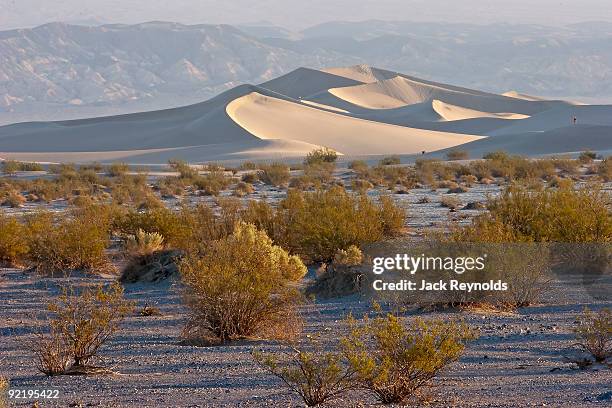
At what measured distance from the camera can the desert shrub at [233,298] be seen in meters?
10.7

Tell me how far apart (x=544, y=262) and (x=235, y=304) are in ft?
13.9

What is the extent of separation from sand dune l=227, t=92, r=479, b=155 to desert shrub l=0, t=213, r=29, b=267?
6373cm

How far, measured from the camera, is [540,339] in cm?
1047

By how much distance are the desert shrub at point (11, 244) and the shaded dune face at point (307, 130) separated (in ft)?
156

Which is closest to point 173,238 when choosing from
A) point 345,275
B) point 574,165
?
point 345,275

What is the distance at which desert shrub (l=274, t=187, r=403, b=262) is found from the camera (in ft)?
53.3

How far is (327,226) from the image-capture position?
16219mm

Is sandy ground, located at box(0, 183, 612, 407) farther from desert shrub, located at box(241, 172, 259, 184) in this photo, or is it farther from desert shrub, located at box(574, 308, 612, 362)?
desert shrub, located at box(241, 172, 259, 184)

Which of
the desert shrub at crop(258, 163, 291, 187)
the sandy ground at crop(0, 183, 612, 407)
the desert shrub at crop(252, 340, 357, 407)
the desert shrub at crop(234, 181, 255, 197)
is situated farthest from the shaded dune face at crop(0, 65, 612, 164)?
the desert shrub at crop(252, 340, 357, 407)

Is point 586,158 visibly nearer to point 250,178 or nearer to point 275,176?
point 275,176

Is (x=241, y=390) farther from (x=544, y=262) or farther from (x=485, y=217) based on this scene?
(x=485, y=217)

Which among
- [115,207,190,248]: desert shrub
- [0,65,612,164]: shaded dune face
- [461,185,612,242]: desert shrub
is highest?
[461,185,612,242]: desert shrub

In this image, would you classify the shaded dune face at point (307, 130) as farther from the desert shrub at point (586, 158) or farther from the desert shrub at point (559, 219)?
the desert shrub at point (559, 219)

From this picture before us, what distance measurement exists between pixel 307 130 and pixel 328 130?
7.51 feet
